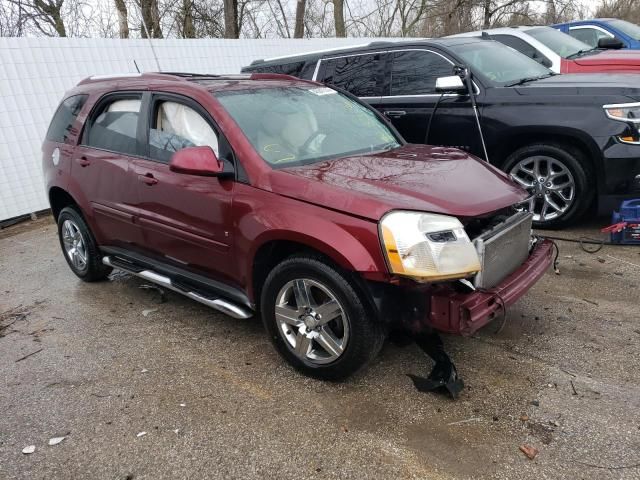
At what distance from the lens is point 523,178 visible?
5.33 m

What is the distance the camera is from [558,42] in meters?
8.31

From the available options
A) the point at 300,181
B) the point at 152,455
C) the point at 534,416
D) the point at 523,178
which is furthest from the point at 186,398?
the point at 523,178

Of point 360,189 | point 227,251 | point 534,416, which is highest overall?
point 360,189

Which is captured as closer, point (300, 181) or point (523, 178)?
point (300, 181)

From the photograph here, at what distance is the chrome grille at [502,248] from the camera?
2.72 metres

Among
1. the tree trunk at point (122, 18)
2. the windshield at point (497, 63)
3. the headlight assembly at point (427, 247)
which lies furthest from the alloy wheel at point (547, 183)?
the tree trunk at point (122, 18)

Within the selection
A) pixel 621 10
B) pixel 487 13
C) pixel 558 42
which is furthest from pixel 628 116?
pixel 621 10

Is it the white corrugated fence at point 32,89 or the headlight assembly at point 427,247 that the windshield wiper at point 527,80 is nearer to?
the headlight assembly at point 427,247

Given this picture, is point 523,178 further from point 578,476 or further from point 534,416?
point 578,476

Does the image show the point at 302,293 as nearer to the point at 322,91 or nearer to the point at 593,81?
the point at 322,91

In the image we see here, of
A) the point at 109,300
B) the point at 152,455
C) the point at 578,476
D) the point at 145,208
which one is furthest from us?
the point at 109,300

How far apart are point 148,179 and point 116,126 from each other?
0.77m

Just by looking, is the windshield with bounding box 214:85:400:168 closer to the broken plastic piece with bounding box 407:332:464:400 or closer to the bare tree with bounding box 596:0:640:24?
the broken plastic piece with bounding box 407:332:464:400

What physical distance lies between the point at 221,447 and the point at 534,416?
5.15 feet
